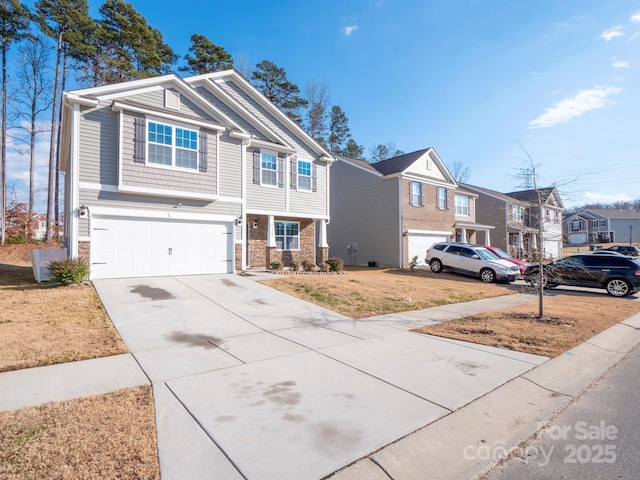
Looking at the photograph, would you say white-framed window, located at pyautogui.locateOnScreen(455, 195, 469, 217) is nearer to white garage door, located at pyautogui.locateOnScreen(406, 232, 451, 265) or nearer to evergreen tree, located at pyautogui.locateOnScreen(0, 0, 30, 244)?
white garage door, located at pyautogui.locateOnScreen(406, 232, 451, 265)

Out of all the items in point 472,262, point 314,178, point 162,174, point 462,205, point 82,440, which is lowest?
point 82,440

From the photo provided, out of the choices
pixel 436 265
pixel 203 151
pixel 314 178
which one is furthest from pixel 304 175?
pixel 436 265

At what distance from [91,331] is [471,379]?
20.8ft

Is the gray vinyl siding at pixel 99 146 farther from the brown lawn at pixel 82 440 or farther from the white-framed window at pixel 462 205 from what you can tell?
the white-framed window at pixel 462 205

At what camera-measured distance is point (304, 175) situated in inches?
692

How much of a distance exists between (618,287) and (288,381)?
14.2 metres

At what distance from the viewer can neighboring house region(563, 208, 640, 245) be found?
63875 millimetres

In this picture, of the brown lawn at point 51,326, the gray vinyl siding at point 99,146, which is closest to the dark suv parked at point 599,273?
the brown lawn at point 51,326

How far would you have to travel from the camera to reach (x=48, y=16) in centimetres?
2364

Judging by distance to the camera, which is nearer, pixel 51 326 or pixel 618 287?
pixel 51 326

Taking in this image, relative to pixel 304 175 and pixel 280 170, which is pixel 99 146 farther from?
pixel 304 175

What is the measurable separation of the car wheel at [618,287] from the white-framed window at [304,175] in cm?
1300

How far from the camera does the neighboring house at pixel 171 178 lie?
11.2 metres

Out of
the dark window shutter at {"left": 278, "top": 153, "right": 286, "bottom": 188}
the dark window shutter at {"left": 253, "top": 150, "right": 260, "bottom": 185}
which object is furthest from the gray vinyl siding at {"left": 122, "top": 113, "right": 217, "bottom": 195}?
the dark window shutter at {"left": 278, "top": 153, "right": 286, "bottom": 188}
